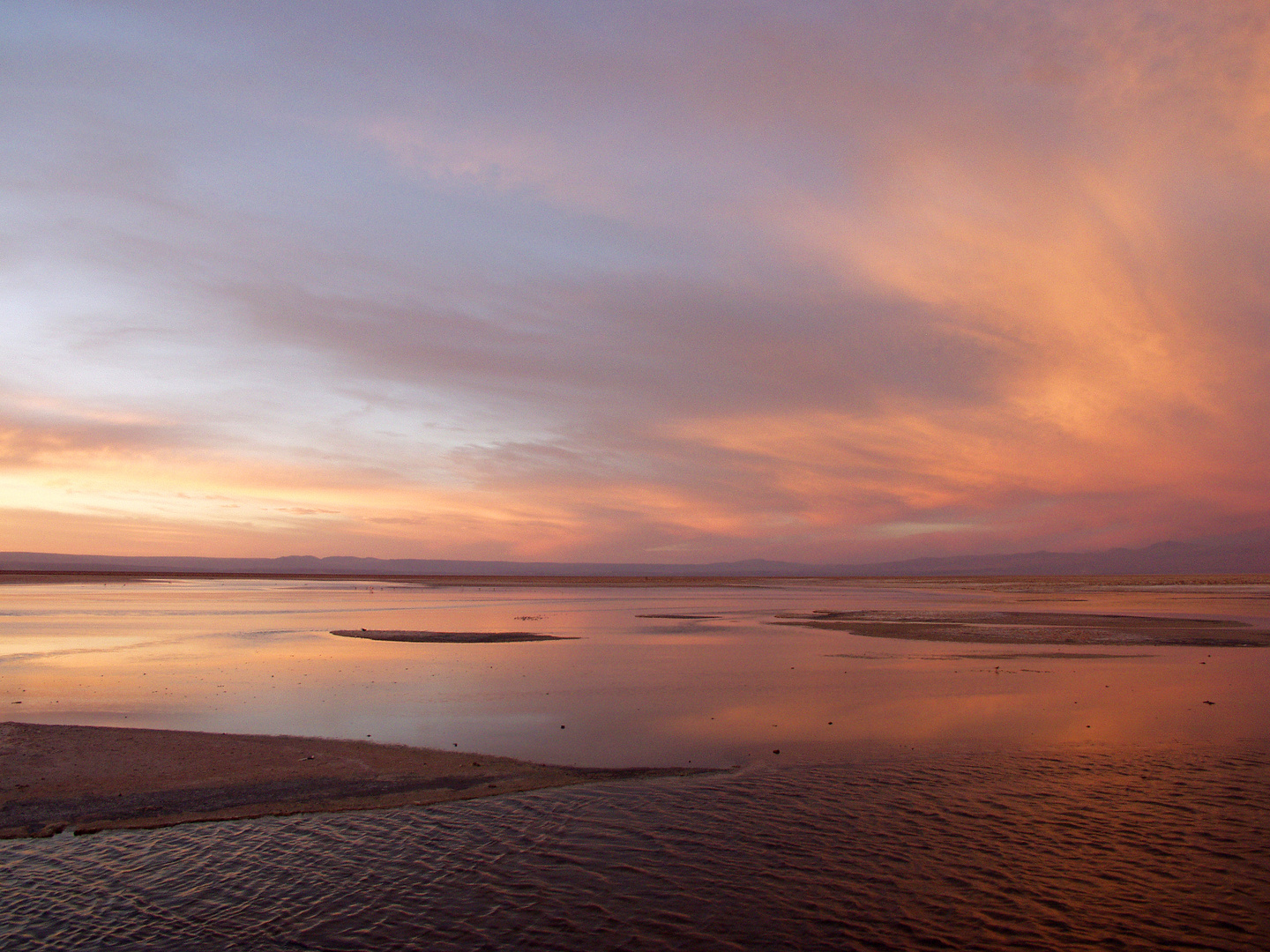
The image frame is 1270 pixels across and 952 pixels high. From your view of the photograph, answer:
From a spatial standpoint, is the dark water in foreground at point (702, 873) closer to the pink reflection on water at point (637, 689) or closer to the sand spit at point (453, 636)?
the pink reflection on water at point (637, 689)

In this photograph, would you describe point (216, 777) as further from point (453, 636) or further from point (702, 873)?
point (453, 636)

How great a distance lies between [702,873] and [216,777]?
8.55 metres

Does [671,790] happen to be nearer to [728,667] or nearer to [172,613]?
[728,667]

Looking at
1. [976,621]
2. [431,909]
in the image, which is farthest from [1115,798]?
[976,621]

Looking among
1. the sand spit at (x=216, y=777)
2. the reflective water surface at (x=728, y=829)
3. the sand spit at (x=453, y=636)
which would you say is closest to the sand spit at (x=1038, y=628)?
the reflective water surface at (x=728, y=829)

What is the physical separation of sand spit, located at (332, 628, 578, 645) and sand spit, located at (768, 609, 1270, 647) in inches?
618

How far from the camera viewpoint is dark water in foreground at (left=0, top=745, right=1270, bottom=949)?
7.80 meters

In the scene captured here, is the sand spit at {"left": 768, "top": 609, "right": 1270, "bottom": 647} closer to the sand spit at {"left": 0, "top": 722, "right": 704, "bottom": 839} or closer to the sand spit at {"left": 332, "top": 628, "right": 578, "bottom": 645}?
the sand spit at {"left": 332, "top": 628, "right": 578, "bottom": 645}

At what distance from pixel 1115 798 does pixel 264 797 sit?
12.8 m

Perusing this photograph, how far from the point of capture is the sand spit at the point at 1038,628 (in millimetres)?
34312

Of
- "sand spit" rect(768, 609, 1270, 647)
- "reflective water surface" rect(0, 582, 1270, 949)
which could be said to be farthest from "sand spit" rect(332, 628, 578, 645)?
"sand spit" rect(768, 609, 1270, 647)

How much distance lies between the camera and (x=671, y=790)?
12320 millimetres

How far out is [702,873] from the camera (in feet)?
30.3

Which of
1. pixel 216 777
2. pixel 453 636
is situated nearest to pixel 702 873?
pixel 216 777
